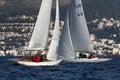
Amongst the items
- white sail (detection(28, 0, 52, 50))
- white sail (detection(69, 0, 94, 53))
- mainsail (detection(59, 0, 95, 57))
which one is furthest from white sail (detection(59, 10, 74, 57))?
white sail (detection(28, 0, 52, 50))

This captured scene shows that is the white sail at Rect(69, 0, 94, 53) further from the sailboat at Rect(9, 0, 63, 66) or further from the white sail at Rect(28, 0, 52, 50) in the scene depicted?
the white sail at Rect(28, 0, 52, 50)

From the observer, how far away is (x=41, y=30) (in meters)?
102

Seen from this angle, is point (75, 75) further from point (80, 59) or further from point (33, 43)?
point (80, 59)

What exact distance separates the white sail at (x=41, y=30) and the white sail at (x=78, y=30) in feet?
48.4

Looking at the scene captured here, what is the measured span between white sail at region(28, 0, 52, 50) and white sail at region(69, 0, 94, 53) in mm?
14765

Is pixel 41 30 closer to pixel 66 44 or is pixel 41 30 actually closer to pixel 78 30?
pixel 66 44

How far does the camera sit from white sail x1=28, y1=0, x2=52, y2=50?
3950 inches

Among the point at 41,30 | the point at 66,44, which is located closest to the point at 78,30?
the point at 66,44

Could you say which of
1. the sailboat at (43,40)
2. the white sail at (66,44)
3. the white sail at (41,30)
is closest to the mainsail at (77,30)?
the white sail at (66,44)

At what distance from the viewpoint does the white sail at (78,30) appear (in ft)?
385

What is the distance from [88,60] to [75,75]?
1201 inches

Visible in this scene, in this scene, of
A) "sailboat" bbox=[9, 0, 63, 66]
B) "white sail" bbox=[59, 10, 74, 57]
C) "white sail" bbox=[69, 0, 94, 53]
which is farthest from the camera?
"white sail" bbox=[69, 0, 94, 53]

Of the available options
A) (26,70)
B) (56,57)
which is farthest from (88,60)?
(26,70)

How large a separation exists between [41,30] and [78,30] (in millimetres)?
17292
